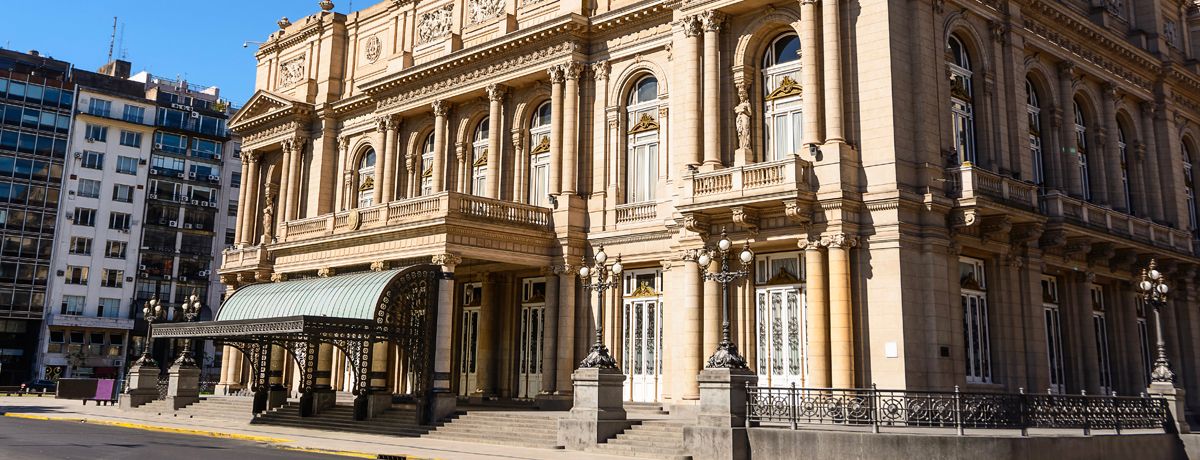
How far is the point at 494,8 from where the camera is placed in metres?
39.3

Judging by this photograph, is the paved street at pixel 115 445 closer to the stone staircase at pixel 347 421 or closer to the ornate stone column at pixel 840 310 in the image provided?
the stone staircase at pixel 347 421

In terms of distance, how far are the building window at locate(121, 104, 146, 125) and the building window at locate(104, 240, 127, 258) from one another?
32.7 ft

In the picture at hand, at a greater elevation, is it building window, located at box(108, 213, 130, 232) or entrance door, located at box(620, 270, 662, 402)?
building window, located at box(108, 213, 130, 232)

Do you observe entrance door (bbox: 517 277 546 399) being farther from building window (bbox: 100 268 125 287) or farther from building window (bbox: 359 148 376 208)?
building window (bbox: 100 268 125 287)

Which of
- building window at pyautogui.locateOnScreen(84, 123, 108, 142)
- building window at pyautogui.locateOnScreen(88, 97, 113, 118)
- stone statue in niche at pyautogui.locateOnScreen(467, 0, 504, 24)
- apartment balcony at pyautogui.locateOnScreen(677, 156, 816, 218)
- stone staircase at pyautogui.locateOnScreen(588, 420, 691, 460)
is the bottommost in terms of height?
stone staircase at pyautogui.locateOnScreen(588, 420, 691, 460)

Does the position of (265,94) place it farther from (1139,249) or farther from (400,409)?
(1139,249)

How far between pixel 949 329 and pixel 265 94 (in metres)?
34.7

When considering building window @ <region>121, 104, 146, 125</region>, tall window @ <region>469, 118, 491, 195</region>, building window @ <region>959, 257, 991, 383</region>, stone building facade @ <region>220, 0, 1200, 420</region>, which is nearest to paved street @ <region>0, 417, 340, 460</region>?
stone building facade @ <region>220, 0, 1200, 420</region>

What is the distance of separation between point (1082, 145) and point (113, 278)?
7083 cm

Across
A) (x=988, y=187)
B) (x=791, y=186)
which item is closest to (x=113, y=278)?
(x=791, y=186)

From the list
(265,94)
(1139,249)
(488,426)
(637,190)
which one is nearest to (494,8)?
(637,190)

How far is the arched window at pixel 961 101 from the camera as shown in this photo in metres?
29.6

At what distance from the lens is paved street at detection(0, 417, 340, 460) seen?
66.8ft

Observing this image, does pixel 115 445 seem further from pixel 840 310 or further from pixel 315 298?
pixel 840 310
